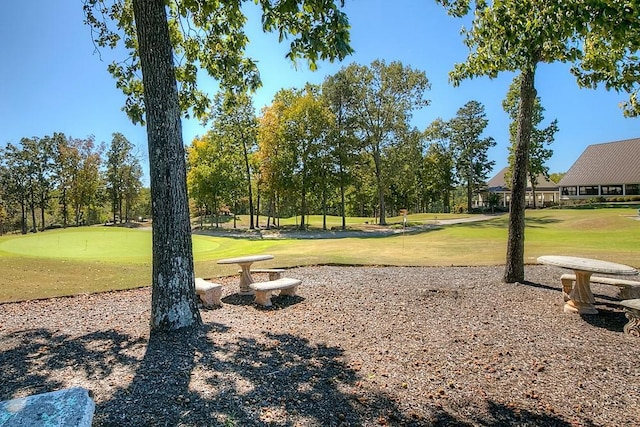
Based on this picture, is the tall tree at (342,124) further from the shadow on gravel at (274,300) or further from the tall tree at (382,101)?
the shadow on gravel at (274,300)

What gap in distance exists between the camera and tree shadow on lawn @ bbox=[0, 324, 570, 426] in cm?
323

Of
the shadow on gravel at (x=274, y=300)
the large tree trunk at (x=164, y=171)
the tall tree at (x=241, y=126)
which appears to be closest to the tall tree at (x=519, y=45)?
the large tree trunk at (x=164, y=171)

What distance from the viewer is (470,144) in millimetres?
50219

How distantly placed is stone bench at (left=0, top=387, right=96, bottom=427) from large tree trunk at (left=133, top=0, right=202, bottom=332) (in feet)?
10.1

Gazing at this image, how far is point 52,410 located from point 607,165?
192 ft

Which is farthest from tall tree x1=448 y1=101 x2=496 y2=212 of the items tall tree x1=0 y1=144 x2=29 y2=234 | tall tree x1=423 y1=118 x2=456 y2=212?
tall tree x1=0 y1=144 x2=29 y2=234

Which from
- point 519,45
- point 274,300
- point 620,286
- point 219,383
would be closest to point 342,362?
point 219,383

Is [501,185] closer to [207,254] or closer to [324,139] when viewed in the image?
[324,139]

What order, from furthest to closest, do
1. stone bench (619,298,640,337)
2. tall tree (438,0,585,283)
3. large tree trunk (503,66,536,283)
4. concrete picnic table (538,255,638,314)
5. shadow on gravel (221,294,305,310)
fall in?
large tree trunk (503,66,536,283), shadow on gravel (221,294,305,310), concrete picnic table (538,255,638,314), stone bench (619,298,640,337), tall tree (438,0,585,283)

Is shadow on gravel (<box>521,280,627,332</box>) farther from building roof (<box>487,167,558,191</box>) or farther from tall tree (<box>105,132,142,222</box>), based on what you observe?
building roof (<box>487,167,558,191</box>)

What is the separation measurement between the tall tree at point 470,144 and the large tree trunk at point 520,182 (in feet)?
140

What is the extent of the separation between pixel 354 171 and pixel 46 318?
2849cm

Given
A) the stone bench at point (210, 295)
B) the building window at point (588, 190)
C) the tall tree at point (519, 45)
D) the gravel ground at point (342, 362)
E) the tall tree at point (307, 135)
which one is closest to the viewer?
the gravel ground at point (342, 362)

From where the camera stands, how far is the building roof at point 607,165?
4488 centimetres
